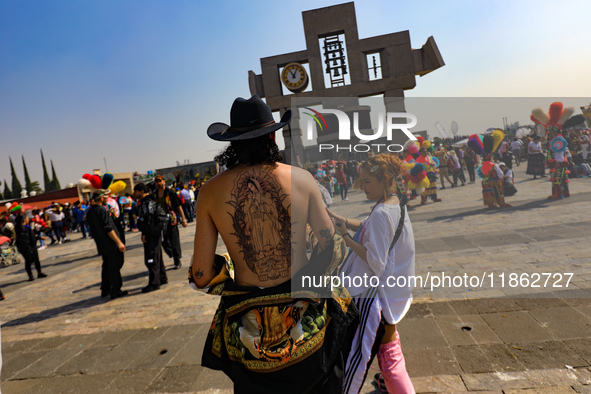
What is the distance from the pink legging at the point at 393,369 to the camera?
2158mm

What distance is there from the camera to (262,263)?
71.7 inches

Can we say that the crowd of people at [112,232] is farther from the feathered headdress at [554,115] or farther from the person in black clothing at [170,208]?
the feathered headdress at [554,115]

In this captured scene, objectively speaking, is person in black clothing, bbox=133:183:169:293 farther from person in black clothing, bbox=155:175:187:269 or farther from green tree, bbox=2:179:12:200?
green tree, bbox=2:179:12:200

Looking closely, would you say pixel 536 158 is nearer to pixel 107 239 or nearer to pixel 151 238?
pixel 151 238

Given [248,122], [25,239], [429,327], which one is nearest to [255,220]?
[248,122]

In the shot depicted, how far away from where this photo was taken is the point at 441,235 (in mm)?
7684

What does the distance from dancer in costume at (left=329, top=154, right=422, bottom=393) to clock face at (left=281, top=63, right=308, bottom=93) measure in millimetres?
16251

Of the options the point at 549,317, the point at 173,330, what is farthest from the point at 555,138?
the point at 173,330

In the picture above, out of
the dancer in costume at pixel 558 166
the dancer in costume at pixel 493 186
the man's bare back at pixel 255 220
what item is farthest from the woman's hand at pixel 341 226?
the dancer in costume at pixel 558 166

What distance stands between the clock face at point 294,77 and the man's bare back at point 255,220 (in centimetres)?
1676

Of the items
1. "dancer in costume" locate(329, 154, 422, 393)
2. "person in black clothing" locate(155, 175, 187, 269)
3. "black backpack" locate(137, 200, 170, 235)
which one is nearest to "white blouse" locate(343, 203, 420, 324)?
"dancer in costume" locate(329, 154, 422, 393)

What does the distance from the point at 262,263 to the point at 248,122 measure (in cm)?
73

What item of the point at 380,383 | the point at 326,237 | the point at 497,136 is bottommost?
the point at 380,383

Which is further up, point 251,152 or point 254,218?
point 251,152
